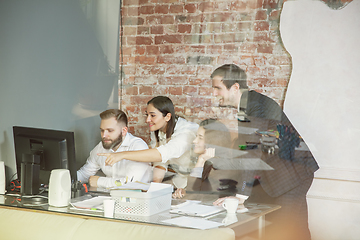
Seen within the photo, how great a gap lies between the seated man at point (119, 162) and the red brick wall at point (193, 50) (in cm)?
17

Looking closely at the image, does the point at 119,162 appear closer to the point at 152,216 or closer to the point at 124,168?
the point at 124,168

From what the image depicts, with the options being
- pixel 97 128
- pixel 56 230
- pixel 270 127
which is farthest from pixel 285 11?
pixel 56 230

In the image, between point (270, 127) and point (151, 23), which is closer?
point (270, 127)

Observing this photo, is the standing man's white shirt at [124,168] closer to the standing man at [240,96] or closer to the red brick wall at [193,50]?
the red brick wall at [193,50]

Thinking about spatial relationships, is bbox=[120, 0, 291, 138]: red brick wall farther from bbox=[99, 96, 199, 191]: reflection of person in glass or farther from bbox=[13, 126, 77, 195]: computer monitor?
bbox=[13, 126, 77, 195]: computer monitor

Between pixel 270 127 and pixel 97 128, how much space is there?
1.59 m

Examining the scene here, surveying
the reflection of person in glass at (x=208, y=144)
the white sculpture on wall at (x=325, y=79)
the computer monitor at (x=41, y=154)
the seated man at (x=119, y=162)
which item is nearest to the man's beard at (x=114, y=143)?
the seated man at (x=119, y=162)

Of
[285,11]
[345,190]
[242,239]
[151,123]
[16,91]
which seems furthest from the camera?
[151,123]

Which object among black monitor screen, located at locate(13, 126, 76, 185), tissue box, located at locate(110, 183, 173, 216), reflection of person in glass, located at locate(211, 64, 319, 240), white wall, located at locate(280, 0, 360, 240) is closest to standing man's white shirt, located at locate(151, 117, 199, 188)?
reflection of person in glass, located at locate(211, 64, 319, 240)

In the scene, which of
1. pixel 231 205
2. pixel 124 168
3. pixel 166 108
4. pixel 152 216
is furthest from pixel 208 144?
pixel 152 216

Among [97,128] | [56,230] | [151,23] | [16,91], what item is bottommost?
[56,230]

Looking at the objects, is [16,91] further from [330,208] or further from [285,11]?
[330,208]

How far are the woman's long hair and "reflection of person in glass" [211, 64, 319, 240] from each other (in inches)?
23.0

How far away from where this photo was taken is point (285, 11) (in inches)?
101
